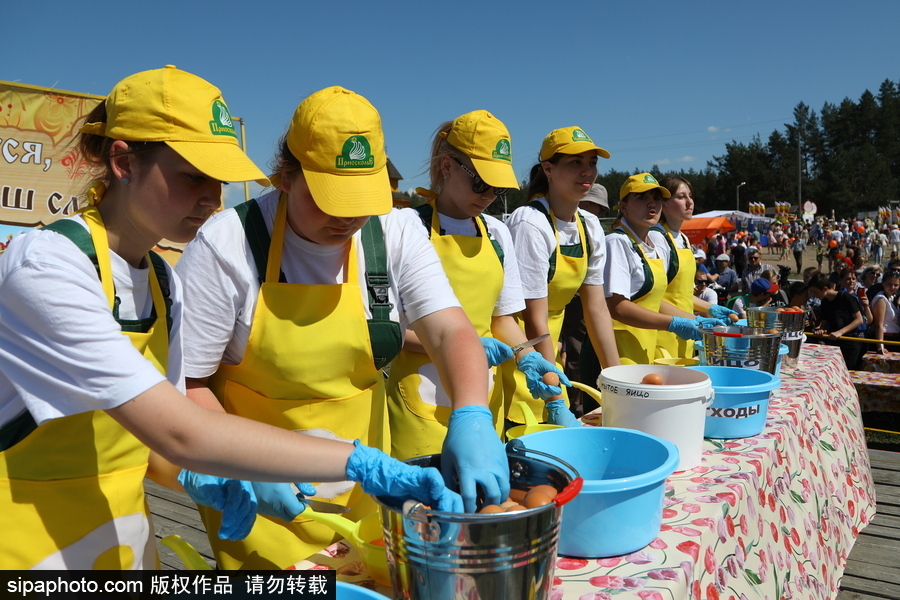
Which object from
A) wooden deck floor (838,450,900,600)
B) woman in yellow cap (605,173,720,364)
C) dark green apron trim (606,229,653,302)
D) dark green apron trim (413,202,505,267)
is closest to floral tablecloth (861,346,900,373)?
wooden deck floor (838,450,900,600)

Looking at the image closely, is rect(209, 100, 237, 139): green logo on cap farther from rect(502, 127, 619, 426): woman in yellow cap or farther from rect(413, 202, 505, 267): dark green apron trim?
rect(502, 127, 619, 426): woman in yellow cap

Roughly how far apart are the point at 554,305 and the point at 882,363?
4.93 m

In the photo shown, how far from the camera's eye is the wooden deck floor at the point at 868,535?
108 inches

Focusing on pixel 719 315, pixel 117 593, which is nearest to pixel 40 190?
pixel 117 593

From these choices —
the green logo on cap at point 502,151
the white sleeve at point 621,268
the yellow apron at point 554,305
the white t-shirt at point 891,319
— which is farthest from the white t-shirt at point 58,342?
the white t-shirt at point 891,319

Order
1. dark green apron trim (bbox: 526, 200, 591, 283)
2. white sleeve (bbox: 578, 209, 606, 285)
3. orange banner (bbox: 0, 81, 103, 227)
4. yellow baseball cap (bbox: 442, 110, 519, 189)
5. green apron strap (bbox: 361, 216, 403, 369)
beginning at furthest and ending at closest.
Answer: orange banner (bbox: 0, 81, 103, 227) < white sleeve (bbox: 578, 209, 606, 285) < dark green apron trim (bbox: 526, 200, 591, 283) < yellow baseball cap (bbox: 442, 110, 519, 189) < green apron strap (bbox: 361, 216, 403, 369)

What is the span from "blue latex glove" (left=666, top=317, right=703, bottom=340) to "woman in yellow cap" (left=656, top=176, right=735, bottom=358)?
368 mm

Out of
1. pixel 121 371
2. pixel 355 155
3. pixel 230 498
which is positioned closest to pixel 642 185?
pixel 355 155

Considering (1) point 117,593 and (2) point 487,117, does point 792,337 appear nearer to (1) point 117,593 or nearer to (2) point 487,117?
(2) point 487,117

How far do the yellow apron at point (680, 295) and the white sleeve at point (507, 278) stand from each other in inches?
61.3

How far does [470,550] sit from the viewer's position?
2.90 ft

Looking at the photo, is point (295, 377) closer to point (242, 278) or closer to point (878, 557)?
point (242, 278)

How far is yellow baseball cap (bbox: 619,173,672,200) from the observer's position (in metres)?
3.58

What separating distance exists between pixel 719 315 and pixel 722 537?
252 centimetres
